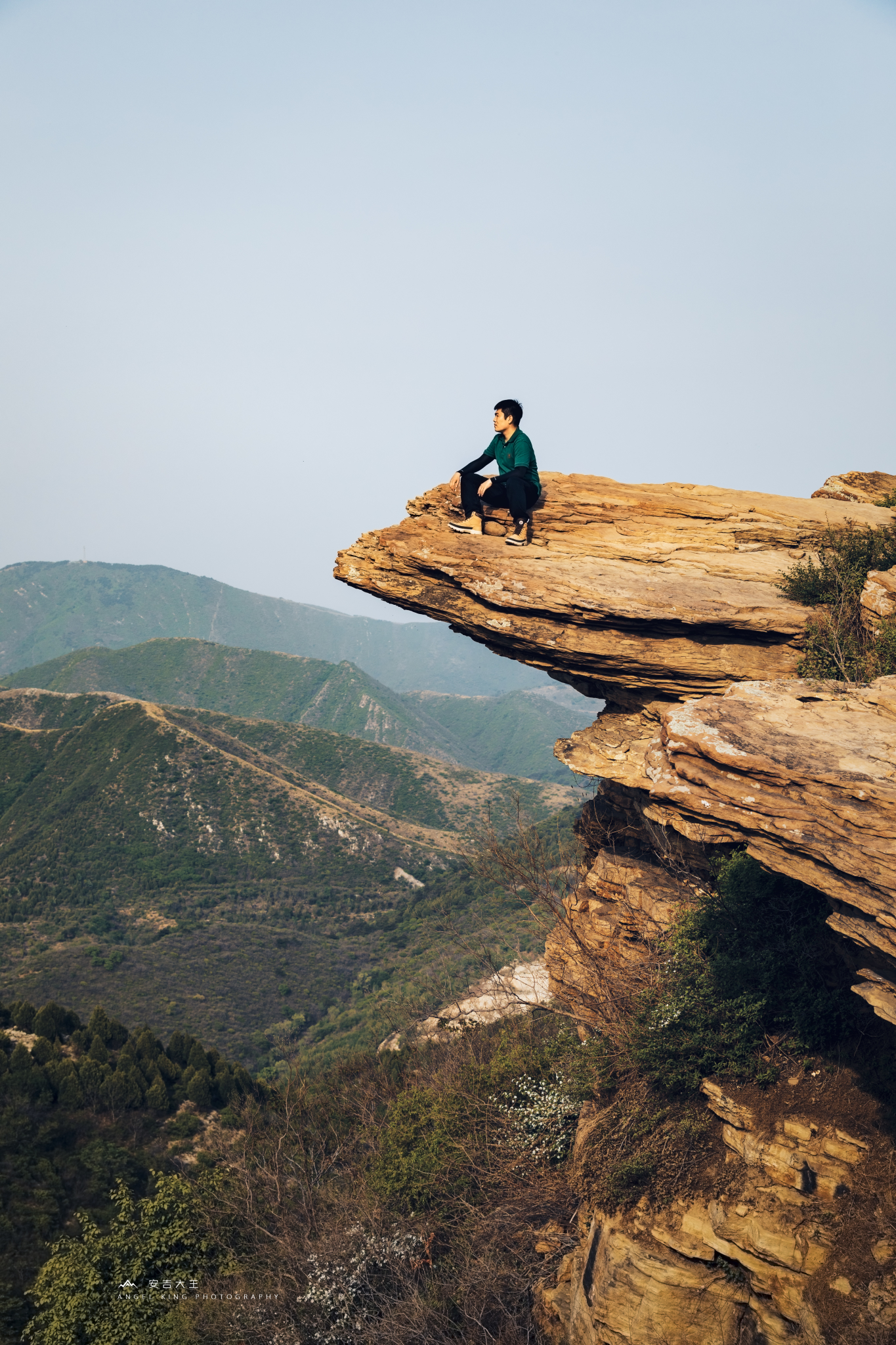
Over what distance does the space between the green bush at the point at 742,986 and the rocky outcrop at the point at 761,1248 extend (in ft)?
2.33

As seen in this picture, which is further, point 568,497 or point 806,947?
point 568,497

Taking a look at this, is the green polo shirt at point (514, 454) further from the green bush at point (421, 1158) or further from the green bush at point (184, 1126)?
the green bush at point (184, 1126)

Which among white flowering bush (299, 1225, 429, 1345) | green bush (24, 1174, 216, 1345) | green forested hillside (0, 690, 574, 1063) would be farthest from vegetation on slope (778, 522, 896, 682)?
green forested hillside (0, 690, 574, 1063)

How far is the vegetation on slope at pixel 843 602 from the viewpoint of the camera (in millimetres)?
10375

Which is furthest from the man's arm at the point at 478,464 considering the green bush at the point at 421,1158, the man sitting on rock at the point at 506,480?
the green bush at the point at 421,1158

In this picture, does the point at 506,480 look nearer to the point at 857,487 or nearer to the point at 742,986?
the point at 857,487

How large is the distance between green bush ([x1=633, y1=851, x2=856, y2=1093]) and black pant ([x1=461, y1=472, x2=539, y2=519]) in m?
7.74

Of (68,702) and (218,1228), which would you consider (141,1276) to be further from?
(68,702)

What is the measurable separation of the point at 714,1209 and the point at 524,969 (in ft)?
101

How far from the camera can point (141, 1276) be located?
17.5 meters

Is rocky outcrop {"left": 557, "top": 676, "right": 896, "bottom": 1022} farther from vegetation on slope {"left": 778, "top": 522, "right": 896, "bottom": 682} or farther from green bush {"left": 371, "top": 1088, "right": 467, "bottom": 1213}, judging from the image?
green bush {"left": 371, "top": 1088, "right": 467, "bottom": 1213}

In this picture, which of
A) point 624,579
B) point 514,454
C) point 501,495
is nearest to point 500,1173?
point 624,579

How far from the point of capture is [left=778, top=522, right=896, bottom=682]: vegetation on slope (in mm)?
10375

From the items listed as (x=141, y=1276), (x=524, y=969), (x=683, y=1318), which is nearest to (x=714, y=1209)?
(x=683, y=1318)
